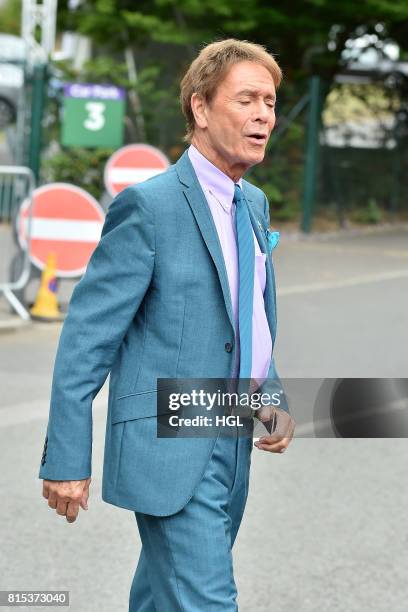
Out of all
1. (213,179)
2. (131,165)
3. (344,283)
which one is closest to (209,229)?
(213,179)

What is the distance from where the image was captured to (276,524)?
5984 millimetres

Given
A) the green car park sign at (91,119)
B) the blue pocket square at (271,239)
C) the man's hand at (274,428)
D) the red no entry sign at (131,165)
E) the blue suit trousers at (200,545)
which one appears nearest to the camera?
the blue suit trousers at (200,545)

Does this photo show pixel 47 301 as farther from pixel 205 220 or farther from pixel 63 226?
pixel 205 220

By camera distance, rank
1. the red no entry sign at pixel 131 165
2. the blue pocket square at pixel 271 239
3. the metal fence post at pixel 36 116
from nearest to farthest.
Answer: the blue pocket square at pixel 271 239
the red no entry sign at pixel 131 165
the metal fence post at pixel 36 116

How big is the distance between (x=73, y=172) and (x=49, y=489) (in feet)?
59.0

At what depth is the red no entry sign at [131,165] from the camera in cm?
1445

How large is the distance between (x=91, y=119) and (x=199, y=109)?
1389cm

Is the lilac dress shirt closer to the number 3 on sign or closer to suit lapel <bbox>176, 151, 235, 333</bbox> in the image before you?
suit lapel <bbox>176, 151, 235, 333</bbox>

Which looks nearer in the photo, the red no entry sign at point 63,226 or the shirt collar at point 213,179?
the shirt collar at point 213,179

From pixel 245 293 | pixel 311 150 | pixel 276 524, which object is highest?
pixel 245 293

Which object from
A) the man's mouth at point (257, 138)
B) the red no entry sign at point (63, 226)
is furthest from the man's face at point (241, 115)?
the red no entry sign at point (63, 226)

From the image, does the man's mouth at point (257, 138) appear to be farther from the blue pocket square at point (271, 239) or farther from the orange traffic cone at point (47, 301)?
the orange traffic cone at point (47, 301)

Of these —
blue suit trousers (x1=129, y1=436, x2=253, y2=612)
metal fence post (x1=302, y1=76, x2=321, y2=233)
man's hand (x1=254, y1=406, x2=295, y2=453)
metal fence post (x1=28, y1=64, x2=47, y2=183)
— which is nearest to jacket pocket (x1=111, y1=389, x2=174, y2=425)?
blue suit trousers (x1=129, y1=436, x2=253, y2=612)

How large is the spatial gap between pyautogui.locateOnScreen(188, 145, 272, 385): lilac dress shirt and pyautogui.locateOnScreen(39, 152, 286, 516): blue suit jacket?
66mm
